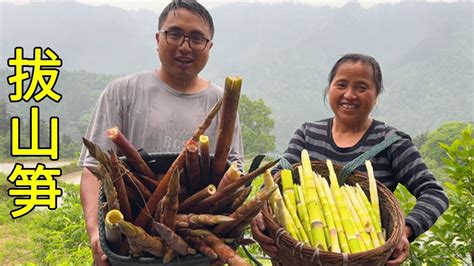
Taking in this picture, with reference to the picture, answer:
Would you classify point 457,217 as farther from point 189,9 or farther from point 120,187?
point 120,187

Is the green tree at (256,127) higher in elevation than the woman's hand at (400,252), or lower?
lower

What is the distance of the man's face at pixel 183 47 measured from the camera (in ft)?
4.91

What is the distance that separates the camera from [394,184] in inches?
64.1

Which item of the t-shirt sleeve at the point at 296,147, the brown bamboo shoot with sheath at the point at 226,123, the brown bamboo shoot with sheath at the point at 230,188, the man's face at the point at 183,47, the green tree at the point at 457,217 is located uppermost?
the man's face at the point at 183,47

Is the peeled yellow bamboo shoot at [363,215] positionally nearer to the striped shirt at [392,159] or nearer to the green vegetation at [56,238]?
the striped shirt at [392,159]

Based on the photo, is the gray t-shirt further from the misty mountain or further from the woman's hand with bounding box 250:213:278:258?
the misty mountain

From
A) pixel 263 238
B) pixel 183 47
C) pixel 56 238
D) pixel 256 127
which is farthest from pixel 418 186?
pixel 256 127

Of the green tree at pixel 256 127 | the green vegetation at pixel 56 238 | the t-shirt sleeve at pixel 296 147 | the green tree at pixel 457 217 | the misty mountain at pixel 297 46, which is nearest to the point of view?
the t-shirt sleeve at pixel 296 147

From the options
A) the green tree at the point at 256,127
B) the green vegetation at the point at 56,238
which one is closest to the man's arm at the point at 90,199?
the green vegetation at the point at 56,238

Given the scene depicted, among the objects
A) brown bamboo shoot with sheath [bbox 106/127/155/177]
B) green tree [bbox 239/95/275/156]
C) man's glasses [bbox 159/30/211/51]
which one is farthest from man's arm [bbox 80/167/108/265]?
green tree [bbox 239/95/275/156]

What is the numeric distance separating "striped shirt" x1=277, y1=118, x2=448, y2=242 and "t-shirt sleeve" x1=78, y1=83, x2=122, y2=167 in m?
0.76

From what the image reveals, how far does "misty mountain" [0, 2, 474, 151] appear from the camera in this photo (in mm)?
53359

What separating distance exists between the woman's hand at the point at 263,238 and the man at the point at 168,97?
0.84ft

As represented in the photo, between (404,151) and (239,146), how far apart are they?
26.4 inches
